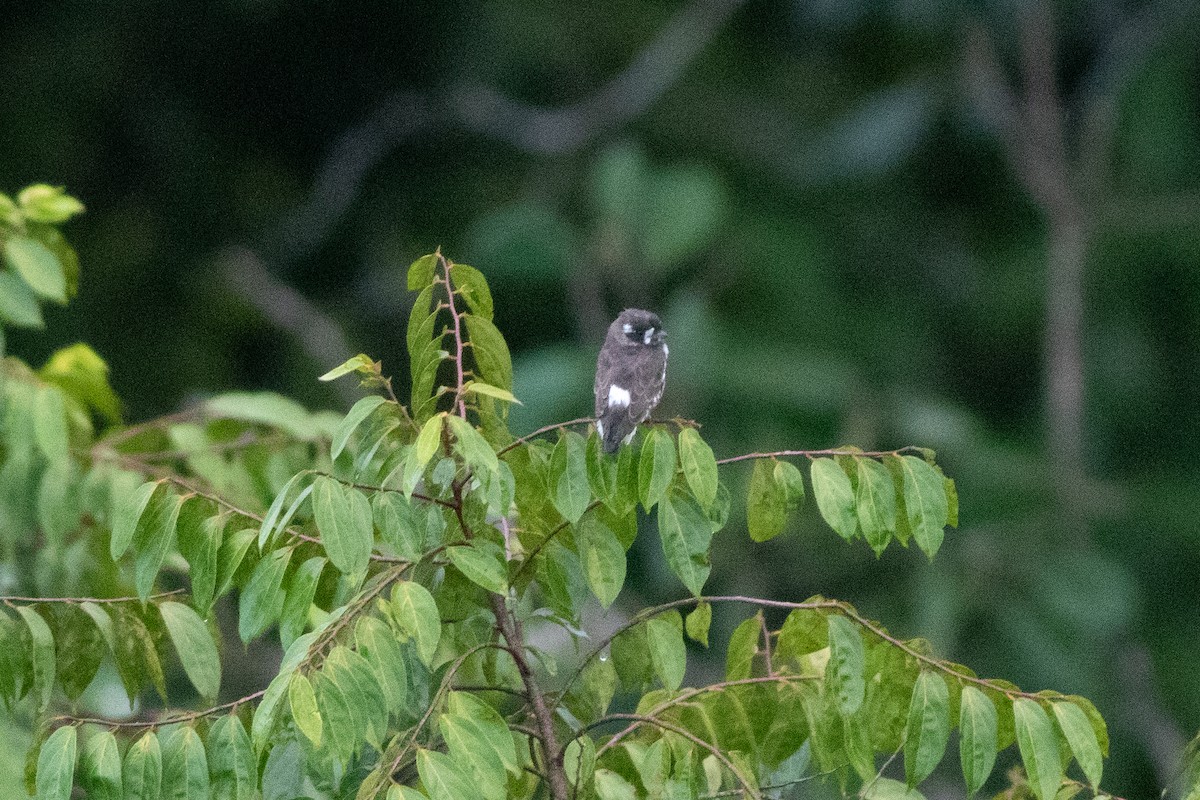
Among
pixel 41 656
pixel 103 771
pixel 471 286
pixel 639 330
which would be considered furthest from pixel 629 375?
pixel 103 771

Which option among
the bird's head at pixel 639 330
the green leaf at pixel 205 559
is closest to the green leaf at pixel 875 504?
the green leaf at pixel 205 559

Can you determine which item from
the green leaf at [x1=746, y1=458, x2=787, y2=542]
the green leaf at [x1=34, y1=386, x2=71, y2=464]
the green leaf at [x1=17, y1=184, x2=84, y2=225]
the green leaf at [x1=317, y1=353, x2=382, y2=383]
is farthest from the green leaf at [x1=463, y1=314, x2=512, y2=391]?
the green leaf at [x1=17, y1=184, x2=84, y2=225]

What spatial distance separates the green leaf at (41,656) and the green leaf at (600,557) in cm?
74

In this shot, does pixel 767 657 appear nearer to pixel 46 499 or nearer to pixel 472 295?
pixel 472 295

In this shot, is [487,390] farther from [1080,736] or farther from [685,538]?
[1080,736]

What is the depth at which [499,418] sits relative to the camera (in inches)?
86.6

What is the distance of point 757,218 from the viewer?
9336 mm

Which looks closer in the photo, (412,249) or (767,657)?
(767,657)

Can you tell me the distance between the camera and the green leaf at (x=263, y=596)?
2039 mm

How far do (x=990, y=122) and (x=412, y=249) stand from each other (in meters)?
3.47

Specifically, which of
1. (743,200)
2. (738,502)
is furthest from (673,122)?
(738,502)

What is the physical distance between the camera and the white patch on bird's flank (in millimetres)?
2802

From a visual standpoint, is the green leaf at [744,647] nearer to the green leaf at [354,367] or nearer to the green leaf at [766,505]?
the green leaf at [766,505]

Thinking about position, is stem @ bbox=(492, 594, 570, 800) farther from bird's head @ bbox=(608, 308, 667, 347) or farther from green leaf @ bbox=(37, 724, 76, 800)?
bird's head @ bbox=(608, 308, 667, 347)
